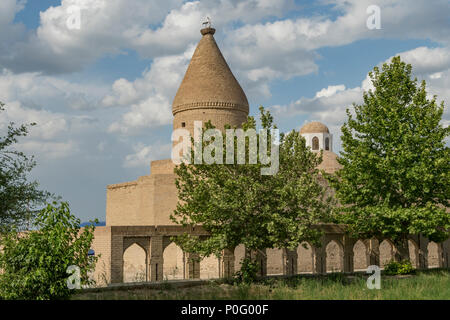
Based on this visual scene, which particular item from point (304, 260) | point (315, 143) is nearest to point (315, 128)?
point (315, 143)

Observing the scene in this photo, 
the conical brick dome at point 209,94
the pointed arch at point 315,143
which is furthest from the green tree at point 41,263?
the pointed arch at point 315,143

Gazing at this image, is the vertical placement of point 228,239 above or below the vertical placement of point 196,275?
above

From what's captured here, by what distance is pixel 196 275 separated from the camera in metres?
24.6

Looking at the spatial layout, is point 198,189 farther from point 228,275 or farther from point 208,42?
point 208,42

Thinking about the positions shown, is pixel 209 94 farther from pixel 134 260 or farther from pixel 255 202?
pixel 255 202

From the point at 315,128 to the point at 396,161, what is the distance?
2546cm

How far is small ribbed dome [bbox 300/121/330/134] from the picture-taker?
159 feet

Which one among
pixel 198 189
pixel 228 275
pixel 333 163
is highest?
pixel 333 163

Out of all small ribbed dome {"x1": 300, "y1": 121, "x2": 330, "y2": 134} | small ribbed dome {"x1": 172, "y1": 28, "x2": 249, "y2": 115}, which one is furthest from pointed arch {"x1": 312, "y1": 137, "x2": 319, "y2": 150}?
small ribbed dome {"x1": 172, "y1": 28, "x2": 249, "y2": 115}

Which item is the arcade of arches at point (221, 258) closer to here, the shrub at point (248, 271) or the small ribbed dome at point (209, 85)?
the shrub at point (248, 271)

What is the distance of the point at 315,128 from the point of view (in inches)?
1912

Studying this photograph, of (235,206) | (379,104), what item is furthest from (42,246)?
(379,104)

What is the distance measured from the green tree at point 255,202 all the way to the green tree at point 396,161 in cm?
423

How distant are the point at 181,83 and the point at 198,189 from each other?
15.4 metres
